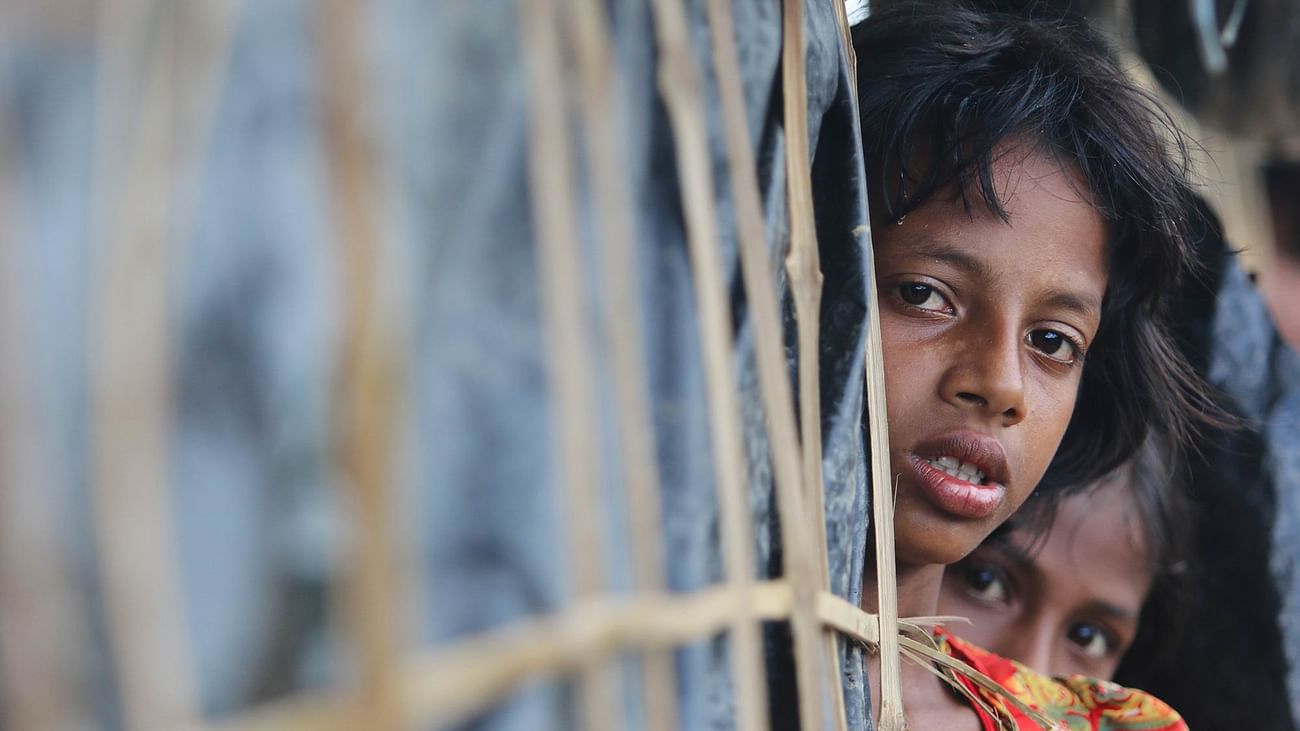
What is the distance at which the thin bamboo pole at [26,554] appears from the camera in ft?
0.95

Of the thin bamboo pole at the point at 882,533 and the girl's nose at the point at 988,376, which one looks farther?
the girl's nose at the point at 988,376

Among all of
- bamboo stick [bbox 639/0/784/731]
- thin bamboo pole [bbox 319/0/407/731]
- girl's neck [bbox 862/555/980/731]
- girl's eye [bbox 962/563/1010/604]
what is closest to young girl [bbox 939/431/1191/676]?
girl's eye [bbox 962/563/1010/604]

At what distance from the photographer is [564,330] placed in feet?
1.43

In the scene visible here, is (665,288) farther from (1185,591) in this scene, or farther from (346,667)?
(1185,591)

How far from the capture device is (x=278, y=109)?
0.35 m

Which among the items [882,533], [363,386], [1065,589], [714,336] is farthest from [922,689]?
[363,386]

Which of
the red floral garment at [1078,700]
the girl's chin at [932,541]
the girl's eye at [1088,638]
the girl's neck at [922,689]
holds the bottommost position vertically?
the girl's eye at [1088,638]

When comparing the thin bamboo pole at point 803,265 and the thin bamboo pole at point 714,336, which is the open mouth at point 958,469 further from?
the thin bamboo pole at point 714,336

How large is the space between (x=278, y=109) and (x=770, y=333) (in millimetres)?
315

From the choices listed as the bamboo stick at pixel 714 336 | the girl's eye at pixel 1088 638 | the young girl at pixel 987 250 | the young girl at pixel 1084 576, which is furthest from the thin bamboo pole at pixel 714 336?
the girl's eye at pixel 1088 638

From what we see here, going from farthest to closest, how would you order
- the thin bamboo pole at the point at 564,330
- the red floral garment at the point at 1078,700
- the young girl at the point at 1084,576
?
the young girl at the point at 1084,576, the red floral garment at the point at 1078,700, the thin bamboo pole at the point at 564,330

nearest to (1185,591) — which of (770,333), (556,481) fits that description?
(770,333)

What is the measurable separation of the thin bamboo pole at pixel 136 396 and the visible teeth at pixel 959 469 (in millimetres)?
888

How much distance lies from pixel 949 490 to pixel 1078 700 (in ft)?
1.56
